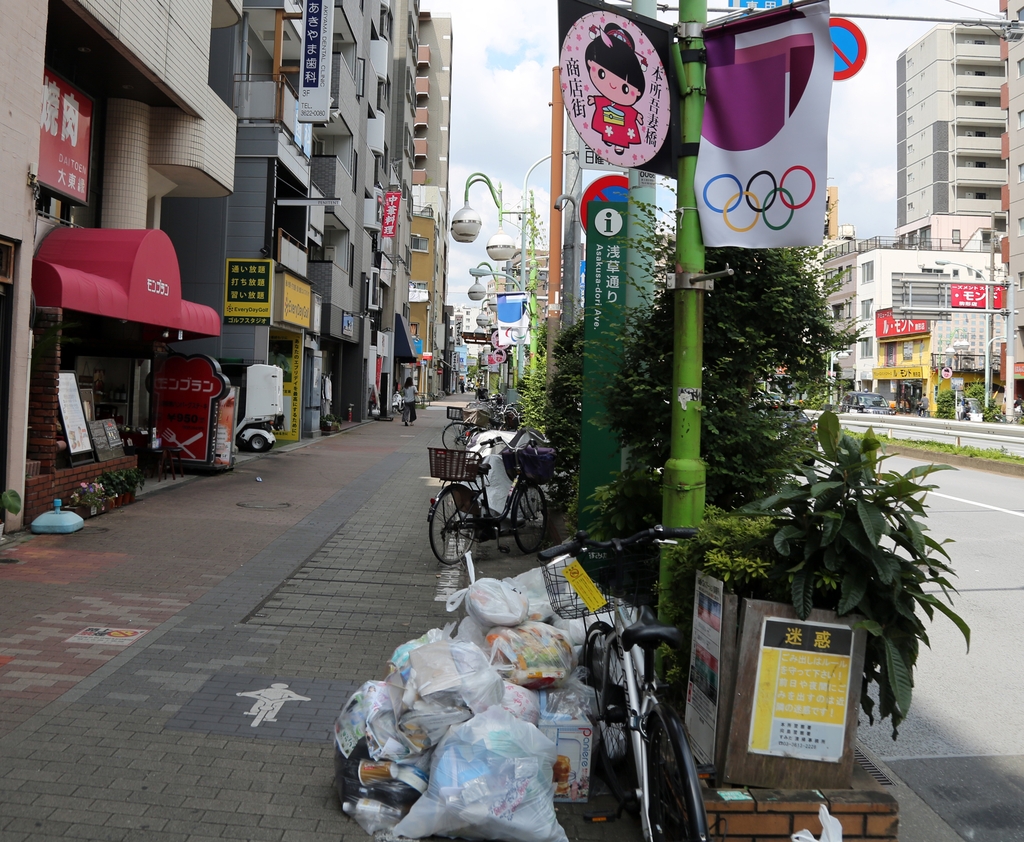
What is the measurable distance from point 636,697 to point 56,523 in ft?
26.8

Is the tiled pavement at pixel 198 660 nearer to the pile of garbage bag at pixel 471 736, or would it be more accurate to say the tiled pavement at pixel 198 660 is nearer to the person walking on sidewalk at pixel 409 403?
the pile of garbage bag at pixel 471 736

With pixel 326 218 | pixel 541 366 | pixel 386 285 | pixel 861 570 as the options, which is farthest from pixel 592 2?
pixel 386 285

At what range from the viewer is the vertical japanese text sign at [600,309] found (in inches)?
300

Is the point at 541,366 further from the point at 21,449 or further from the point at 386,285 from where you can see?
the point at 386,285

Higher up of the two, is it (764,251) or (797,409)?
(764,251)

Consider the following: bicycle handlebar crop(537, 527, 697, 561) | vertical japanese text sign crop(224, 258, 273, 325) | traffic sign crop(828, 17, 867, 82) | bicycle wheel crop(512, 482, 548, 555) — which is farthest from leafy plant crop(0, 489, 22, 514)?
vertical japanese text sign crop(224, 258, 273, 325)

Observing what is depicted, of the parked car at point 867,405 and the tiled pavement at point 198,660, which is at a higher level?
the parked car at point 867,405

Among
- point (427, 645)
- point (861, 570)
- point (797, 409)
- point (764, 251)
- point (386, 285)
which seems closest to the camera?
point (861, 570)

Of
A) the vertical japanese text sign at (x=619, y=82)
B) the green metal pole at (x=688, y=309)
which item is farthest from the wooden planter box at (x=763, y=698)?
the vertical japanese text sign at (x=619, y=82)

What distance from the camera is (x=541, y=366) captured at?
2427 cm

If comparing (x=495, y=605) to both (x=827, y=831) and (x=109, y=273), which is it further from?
(x=109, y=273)

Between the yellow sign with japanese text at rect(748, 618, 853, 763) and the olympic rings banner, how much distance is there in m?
1.98

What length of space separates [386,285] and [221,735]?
4267cm

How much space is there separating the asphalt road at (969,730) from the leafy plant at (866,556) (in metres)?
0.89
